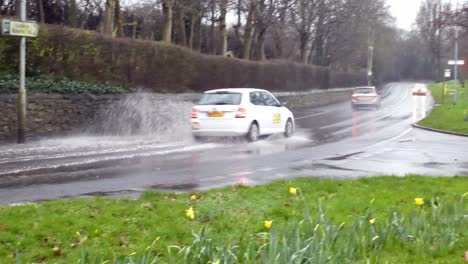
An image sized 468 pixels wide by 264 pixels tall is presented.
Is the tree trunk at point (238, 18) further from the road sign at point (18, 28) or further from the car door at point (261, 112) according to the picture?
the road sign at point (18, 28)

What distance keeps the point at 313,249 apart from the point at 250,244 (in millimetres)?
600

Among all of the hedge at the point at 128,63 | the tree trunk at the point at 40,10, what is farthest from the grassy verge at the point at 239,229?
the tree trunk at the point at 40,10

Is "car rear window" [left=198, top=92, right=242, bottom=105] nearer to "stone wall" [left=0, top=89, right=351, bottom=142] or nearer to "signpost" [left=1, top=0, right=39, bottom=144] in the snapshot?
"stone wall" [left=0, top=89, right=351, bottom=142]

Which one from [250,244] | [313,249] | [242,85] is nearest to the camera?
[313,249]

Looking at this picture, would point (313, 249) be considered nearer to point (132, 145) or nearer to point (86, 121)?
point (132, 145)

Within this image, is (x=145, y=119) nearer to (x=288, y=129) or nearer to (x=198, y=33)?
(x=288, y=129)

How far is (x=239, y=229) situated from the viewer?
22.0ft

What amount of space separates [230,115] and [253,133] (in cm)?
108

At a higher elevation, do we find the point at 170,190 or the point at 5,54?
the point at 5,54

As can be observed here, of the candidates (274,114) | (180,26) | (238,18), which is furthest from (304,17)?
(274,114)

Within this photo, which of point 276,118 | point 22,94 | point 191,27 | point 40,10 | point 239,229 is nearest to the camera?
point 239,229

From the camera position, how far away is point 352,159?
14578mm

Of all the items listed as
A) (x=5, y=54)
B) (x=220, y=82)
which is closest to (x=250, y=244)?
(x=5, y=54)

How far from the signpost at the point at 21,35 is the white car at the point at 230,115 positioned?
4732 millimetres
